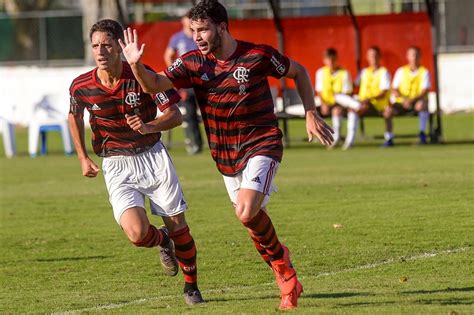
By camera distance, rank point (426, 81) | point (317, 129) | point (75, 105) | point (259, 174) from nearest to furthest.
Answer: point (259, 174) → point (317, 129) → point (75, 105) → point (426, 81)

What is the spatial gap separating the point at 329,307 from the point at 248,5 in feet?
99.4

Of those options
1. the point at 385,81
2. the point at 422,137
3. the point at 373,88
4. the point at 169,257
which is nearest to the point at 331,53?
the point at 373,88

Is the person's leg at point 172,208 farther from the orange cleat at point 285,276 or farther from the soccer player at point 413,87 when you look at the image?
the soccer player at point 413,87

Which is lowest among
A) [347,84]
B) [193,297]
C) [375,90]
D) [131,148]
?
[193,297]

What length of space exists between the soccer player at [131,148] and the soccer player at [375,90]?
581 inches

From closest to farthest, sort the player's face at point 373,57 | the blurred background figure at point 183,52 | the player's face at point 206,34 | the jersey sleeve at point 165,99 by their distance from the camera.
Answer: the player's face at point 206,34 < the jersey sleeve at point 165,99 < the blurred background figure at point 183,52 < the player's face at point 373,57

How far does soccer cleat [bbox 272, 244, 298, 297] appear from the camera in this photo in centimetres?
806

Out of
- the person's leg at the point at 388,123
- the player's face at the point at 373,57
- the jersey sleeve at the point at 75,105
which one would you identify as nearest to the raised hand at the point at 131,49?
the jersey sleeve at the point at 75,105

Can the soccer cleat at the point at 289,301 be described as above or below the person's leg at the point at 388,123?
above

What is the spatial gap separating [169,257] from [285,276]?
4.55 feet

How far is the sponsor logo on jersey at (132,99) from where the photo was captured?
881cm

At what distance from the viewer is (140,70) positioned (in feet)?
26.0

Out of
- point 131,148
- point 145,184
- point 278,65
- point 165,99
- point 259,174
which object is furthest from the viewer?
point 131,148

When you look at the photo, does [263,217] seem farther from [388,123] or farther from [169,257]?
[388,123]
